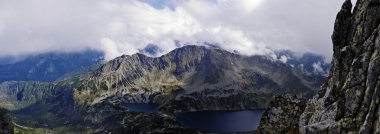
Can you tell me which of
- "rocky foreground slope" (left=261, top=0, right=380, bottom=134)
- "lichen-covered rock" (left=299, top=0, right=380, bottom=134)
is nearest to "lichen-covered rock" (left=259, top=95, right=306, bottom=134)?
"rocky foreground slope" (left=261, top=0, right=380, bottom=134)

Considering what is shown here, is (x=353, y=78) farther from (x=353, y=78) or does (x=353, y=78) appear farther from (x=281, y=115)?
(x=281, y=115)

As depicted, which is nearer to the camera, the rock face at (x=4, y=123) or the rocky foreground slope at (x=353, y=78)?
the rocky foreground slope at (x=353, y=78)

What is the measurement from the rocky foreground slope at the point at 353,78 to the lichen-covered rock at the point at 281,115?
1678 cm

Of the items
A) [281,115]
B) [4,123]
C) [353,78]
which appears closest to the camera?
[353,78]

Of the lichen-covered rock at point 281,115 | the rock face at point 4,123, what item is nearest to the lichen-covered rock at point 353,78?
the lichen-covered rock at point 281,115

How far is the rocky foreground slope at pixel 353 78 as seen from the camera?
43.8 metres

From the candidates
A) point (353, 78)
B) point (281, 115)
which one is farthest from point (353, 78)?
point (281, 115)

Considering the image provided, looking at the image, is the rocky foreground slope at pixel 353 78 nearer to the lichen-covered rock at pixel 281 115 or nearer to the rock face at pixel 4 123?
the lichen-covered rock at pixel 281 115

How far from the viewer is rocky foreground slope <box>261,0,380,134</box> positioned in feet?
144

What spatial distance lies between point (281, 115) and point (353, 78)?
29522mm

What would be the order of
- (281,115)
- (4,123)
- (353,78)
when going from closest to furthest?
(353,78) → (281,115) → (4,123)

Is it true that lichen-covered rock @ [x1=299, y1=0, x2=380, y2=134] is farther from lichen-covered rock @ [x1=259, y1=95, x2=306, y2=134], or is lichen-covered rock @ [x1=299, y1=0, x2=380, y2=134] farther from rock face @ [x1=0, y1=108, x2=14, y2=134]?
rock face @ [x1=0, y1=108, x2=14, y2=134]

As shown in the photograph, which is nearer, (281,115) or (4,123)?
(281,115)

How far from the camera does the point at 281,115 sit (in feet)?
249
